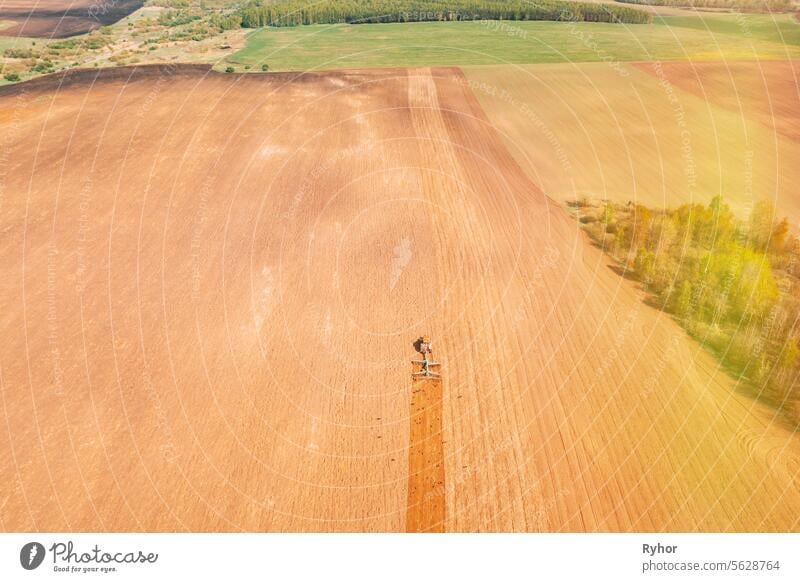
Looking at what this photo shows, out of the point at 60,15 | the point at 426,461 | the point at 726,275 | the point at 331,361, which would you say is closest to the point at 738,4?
the point at 726,275

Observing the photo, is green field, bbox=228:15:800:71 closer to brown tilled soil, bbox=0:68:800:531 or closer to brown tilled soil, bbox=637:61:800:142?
brown tilled soil, bbox=637:61:800:142

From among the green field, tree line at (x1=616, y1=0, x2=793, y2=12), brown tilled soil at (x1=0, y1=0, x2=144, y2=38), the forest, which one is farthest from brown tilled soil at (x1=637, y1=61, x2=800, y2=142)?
brown tilled soil at (x1=0, y1=0, x2=144, y2=38)

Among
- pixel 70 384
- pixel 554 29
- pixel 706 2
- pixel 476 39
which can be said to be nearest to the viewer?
pixel 70 384

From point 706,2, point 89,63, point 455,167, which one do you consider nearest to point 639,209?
point 455,167

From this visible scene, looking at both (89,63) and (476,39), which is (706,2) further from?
(89,63)

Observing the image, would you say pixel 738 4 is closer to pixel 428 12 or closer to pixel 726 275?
pixel 428 12
